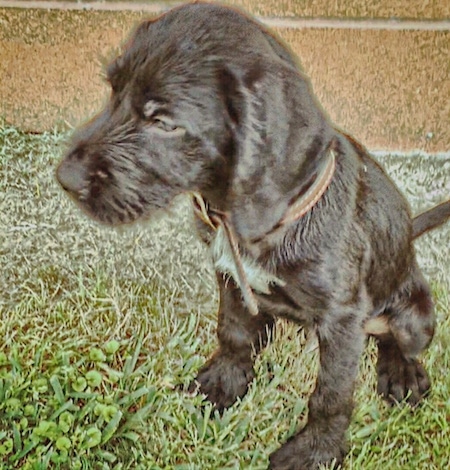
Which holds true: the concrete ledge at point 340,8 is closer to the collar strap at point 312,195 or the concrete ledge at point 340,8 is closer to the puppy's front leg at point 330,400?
the collar strap at point 312,195

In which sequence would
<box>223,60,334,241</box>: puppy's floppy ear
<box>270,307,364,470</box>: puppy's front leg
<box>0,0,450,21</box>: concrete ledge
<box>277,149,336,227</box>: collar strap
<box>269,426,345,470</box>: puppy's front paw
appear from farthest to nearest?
<box>0,0,450,21</box>: concrete ledge < <box>269,426,345,470</box>: puppy's front paw < <box>270,307,364,470</box>: puppy's front leg < <box>277,149,336,227</box>: collar strap < <box>223,60,334,241</box>: puppy's floppy ear

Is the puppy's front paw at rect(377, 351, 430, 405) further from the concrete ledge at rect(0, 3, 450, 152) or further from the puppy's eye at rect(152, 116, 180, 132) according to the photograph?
the puppy's eye at rect(152, 116, 180, 132)

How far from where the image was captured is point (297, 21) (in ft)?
5.92

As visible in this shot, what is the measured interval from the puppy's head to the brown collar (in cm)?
4

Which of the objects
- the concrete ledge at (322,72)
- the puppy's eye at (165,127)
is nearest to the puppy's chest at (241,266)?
the puppy's eye at (165,127)

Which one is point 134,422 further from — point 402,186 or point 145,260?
point 402,186

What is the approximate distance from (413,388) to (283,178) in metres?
0.79

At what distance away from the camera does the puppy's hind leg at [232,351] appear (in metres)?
1.78

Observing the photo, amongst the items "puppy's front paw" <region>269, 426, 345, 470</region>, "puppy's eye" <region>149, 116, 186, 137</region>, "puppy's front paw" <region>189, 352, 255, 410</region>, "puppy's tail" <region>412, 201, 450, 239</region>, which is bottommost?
"puppy's front paw" <region>269, 426, 345, 470</region>

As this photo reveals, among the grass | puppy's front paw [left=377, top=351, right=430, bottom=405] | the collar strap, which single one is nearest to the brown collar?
the collar strap

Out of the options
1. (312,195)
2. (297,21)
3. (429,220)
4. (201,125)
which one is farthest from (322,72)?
(201,125)

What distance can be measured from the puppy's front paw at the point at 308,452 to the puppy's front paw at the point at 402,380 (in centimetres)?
21

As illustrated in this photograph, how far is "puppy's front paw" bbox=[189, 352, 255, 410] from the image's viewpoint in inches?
70.9

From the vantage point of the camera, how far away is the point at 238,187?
130 centimetres
